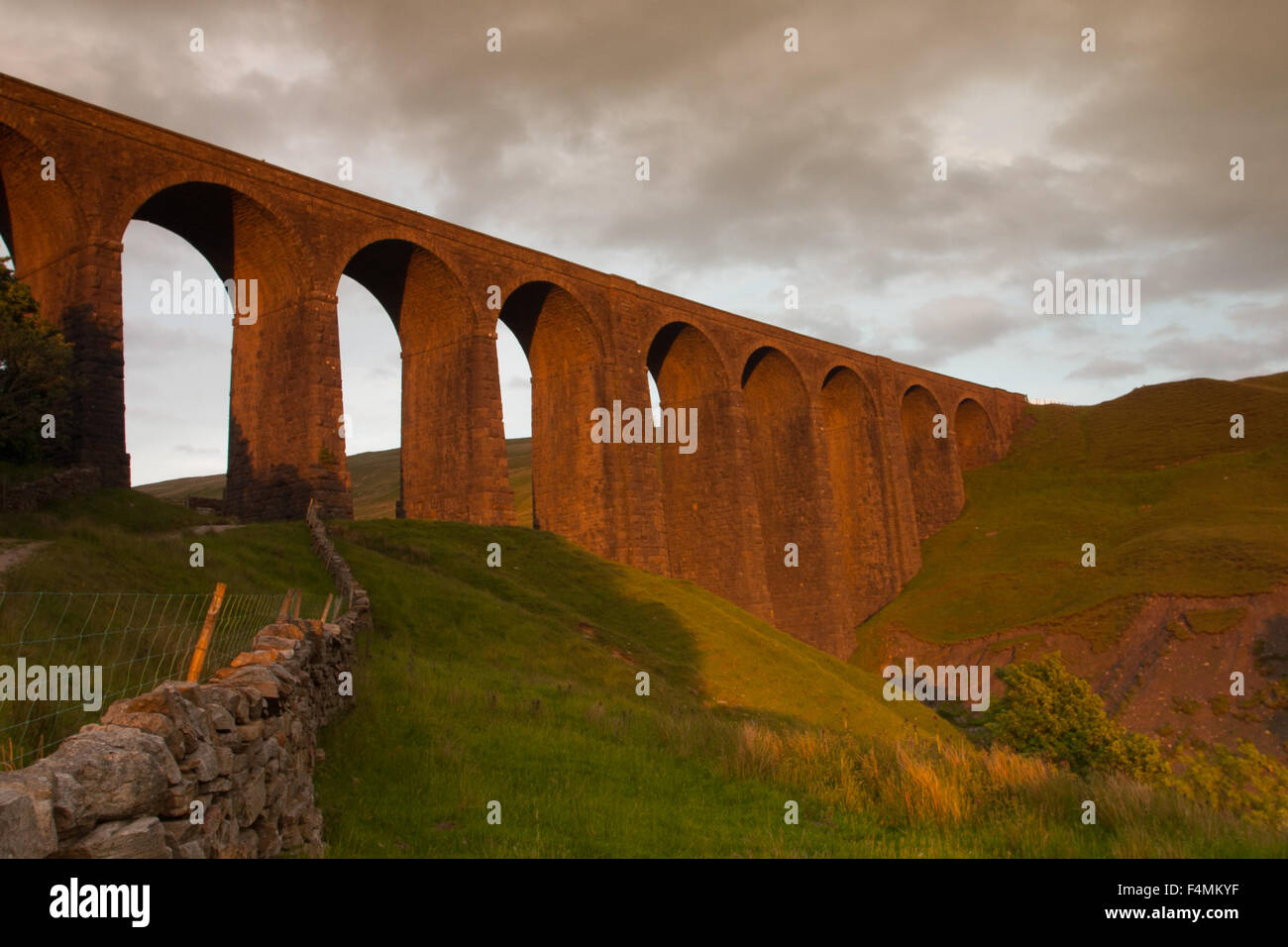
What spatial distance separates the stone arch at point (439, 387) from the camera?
33.5 m

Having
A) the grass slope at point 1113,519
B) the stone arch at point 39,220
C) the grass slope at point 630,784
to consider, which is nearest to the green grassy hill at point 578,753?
the grass slope at point 630,784

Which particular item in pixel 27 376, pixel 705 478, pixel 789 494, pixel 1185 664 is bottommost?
pixel 1185 664

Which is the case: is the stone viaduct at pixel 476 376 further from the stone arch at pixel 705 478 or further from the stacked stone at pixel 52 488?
the stacked stone at pixel 52 488

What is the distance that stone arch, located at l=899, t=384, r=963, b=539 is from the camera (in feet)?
209

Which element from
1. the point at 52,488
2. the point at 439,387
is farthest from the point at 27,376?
the point at 439,387

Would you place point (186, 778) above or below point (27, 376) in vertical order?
below

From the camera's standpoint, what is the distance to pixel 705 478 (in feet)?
148

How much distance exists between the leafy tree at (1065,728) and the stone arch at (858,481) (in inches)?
1147

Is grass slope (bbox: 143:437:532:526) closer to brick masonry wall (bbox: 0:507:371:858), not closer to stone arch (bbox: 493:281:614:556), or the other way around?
stone arch (bbox: 493:281:614:556)

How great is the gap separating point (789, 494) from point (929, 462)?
18597 mm

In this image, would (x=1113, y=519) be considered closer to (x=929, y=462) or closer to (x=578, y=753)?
(x=929, y=462)

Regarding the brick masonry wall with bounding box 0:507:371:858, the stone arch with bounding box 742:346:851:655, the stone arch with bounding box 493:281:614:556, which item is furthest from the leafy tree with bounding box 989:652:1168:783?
the stone arch with bounding box 742:346:851:655

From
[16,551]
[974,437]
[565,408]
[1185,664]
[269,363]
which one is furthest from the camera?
[974,437]

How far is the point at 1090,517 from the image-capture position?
5594 cm
